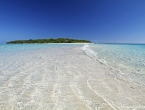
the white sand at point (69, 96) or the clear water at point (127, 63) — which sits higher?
the white sand at point (69, 96)

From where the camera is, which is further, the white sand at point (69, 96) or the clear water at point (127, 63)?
the clear water at point (127, 63)

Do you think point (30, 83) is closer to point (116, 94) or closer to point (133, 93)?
point (116, 94)

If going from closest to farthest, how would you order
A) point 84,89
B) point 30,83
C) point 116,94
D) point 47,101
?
1. point 47,101
2. point 116,94
3. point 84,89
4. point 30,83

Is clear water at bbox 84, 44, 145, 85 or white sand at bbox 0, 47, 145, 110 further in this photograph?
clear water at bbox 84, 44, 145, 85

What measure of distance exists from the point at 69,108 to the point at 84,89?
3.07 ft

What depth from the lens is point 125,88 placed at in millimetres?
3162

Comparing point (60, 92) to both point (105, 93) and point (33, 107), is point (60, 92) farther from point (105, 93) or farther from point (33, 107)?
point (105, 93)

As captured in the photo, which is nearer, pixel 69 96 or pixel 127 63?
pixel 69 96

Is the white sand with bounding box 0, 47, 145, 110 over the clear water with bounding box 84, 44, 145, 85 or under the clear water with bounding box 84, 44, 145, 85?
over

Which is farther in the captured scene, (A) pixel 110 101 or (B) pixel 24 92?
(B) pixel 24 92

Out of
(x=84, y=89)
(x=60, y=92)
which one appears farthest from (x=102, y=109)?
(x=60, y=92)

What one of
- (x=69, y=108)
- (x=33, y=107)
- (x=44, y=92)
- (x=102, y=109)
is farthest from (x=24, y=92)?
(x=102, y=109)

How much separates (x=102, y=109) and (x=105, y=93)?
2.31 ft

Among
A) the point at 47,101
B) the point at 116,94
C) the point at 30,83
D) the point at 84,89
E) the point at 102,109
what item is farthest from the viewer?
the point at 30,83
